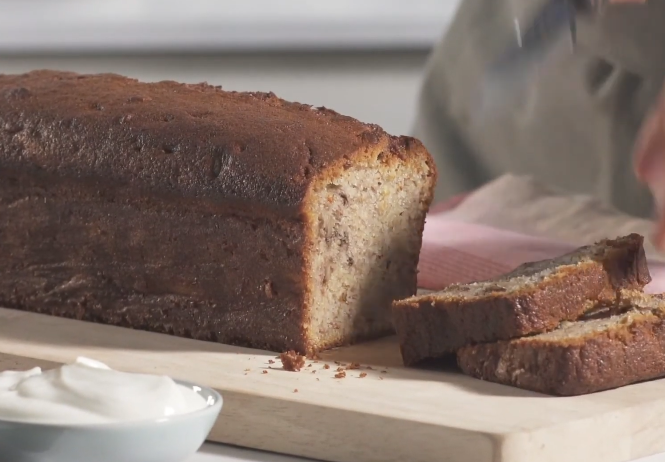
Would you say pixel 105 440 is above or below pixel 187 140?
below

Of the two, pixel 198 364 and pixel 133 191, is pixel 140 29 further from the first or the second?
pixel 198 364

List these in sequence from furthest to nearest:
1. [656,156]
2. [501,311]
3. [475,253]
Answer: [475,253] → [656,156] → [501,311]

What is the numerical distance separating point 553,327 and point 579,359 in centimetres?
19

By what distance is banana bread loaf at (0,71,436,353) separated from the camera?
2.47m

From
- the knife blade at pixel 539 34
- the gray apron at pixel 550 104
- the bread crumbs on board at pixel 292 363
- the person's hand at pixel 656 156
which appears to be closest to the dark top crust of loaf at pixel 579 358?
the bread crumbs on board at pixel 292 363

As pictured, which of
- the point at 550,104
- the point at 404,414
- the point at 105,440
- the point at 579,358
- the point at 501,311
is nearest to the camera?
the point at 105,440

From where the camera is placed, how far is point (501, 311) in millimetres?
2203

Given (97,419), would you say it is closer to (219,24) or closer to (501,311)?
(501,311)

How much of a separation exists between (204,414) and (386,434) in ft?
1.19

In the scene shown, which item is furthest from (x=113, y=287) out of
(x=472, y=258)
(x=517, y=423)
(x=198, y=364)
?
(x=517, y=423)

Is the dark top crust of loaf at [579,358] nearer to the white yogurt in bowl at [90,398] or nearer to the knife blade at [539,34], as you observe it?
the white yogurt in bowl at [90,398]

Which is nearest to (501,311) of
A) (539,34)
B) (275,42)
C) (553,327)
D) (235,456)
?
(553,327)

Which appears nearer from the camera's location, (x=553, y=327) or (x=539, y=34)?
(x=553, y=327)

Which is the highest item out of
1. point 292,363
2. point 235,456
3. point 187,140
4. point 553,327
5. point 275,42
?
point 275,42
